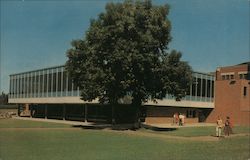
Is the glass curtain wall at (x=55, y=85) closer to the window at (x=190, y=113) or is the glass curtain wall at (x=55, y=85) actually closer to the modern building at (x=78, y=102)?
the modern building at (x=78, y=102)

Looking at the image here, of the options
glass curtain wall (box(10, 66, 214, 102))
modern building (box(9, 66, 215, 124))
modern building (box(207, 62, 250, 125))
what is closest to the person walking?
modern building (box(9, 66, 215, 124))

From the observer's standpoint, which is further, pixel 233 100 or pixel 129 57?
pixel 233 100

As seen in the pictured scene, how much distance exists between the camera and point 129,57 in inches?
1326

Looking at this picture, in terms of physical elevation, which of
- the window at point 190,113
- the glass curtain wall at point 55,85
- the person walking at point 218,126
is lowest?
the window at point 190,113

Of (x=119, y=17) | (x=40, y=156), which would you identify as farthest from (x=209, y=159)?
(x=119, y=17)

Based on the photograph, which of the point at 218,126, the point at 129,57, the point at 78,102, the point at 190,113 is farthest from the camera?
the point at 190,113

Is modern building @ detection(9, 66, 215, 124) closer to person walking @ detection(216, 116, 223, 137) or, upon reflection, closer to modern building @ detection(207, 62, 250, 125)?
modern building @ detection(207, 62, 250, 125)

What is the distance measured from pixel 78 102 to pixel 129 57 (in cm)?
1953

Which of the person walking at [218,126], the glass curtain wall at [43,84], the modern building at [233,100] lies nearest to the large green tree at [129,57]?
the person walking at [218,126]

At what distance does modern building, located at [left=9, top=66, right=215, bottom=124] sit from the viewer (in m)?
52.4

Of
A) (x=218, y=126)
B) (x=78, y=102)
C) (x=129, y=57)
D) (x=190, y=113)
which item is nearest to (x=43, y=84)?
(x=78, y=102)

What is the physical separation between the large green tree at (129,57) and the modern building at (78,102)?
30.0 ft

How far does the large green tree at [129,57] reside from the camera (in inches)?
1367

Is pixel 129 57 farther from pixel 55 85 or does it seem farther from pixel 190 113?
pixel 190 113
